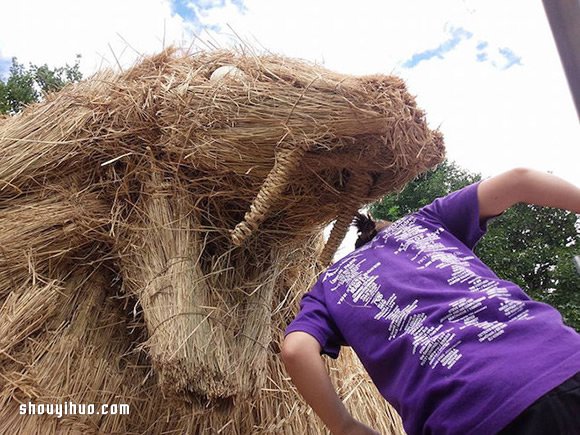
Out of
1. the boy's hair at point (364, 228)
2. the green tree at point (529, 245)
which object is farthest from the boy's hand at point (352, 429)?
the green tree at point (529, 245)

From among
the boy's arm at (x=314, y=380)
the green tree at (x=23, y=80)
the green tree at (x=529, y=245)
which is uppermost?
the green tree at (x=23, y=80)

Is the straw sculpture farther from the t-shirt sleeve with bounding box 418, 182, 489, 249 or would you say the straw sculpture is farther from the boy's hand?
the boy's hand

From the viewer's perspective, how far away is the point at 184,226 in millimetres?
1485

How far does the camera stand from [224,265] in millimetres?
1550

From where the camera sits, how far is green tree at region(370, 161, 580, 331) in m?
5.03

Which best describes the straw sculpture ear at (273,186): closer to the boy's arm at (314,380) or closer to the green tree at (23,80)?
the boy's arm at (314,380)

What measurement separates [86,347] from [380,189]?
0.98 metres

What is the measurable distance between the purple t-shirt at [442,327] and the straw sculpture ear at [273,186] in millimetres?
241

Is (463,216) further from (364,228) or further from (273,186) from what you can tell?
(273,186)

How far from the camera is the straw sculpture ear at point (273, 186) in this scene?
1.29 metres

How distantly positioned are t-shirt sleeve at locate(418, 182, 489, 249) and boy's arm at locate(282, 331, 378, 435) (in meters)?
0.43

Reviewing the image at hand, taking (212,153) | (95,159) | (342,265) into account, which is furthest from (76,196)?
(342,265)

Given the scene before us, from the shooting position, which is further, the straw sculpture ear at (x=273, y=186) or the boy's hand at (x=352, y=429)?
the straw sculpture ear at (x=273, y=186)

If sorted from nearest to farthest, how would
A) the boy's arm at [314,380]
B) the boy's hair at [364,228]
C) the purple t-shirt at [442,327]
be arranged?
the purple t-shirt at [442,327], the boy's arm at [314,380], the boy's hair at [364,228]
